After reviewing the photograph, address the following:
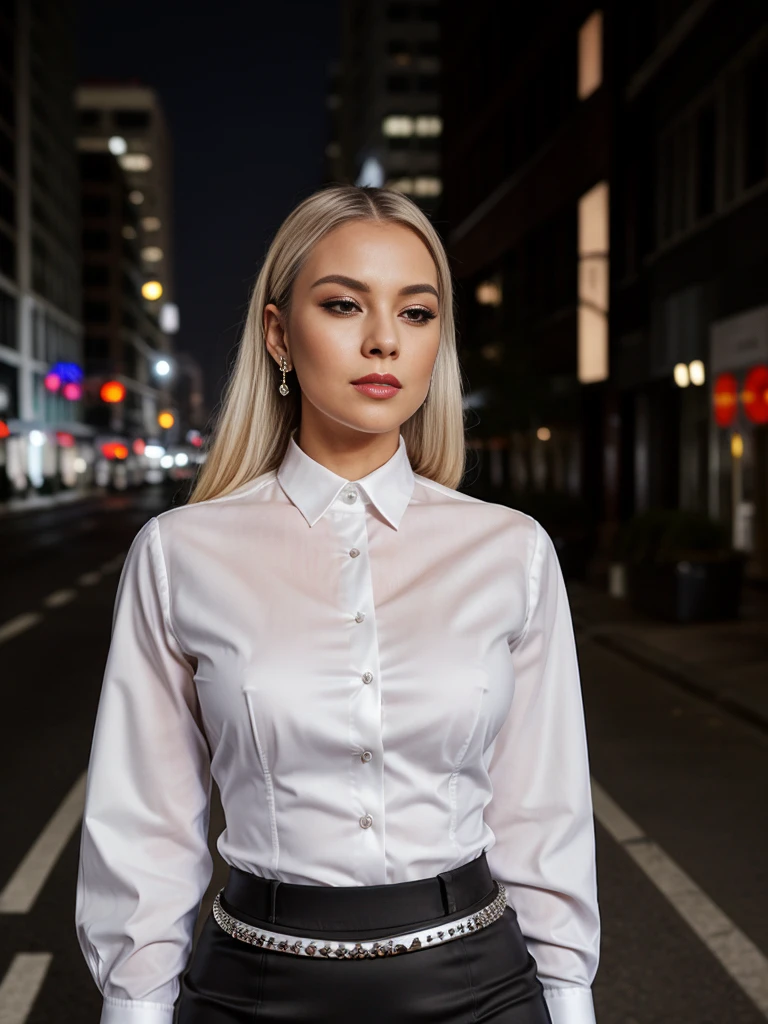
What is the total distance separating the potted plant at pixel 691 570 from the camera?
553 inches

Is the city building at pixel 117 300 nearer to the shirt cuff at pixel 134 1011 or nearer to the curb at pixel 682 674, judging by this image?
the curb at pixel 682 674

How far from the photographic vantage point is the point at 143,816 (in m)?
1.95

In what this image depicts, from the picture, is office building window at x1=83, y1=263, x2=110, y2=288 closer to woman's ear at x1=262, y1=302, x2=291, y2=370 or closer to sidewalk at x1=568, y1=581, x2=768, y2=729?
sidewalk at x1=568, y1=581, x2=768, y2=729

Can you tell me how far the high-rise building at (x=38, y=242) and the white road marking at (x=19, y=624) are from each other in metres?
42.8

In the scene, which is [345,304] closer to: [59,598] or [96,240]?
[59,598]

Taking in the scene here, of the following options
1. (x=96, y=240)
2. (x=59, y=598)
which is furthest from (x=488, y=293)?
(x=96, y=240)

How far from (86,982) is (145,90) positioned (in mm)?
180067

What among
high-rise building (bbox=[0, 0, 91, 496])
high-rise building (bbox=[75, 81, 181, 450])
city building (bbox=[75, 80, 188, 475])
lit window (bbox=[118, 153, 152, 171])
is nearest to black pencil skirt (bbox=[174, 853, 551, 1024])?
high-rise building (bbox=[0, 0, 91, 496])

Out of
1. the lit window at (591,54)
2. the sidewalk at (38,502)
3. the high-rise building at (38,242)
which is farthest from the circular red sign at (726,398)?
the high-rise building at (38,242)

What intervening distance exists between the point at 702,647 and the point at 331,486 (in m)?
10.5

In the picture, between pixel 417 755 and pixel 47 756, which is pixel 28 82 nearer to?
pixel 47 756

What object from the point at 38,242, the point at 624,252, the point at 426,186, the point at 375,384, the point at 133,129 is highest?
the point at 133,129

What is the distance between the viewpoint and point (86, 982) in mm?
4309

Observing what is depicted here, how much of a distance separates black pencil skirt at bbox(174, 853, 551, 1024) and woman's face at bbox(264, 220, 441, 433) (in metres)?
0.72
